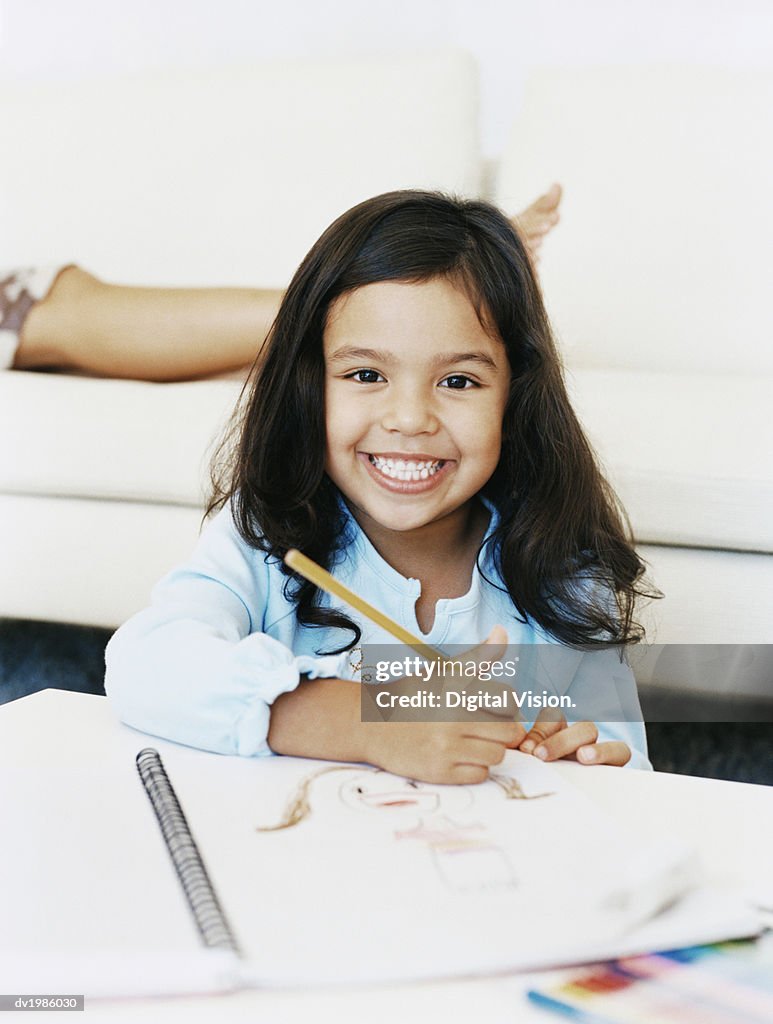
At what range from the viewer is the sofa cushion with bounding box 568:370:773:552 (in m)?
1.09

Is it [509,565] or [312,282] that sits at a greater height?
[312,282]

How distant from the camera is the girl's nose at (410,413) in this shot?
0.75 m

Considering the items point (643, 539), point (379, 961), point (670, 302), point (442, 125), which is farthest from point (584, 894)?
point (442, 125)

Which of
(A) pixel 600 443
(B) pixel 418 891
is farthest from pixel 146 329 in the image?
(B) pixel 418 891

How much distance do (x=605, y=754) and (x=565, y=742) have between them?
3 centimetres

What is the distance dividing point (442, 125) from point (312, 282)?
3.35 feet

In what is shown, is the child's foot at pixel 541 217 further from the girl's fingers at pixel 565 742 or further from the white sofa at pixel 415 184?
the girl's fingers at pixel 565 742

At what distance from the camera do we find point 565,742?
2.03 ft

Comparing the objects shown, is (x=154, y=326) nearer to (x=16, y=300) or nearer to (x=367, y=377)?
(x=16, y=300)

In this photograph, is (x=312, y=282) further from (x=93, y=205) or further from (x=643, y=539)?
(x=93, y=205)

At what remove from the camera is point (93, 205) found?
1.79 meters

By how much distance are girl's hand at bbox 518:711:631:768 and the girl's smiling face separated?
21 centimetres

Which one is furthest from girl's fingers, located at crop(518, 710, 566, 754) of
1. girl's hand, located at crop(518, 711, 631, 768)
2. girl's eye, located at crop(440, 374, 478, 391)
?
girl's eye, located at crop(440, 374, 478, 391)

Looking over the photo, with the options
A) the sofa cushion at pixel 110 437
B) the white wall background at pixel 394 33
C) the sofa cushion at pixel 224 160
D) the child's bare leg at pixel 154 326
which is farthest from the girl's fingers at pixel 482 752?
the white wall background at pixel 394 33
